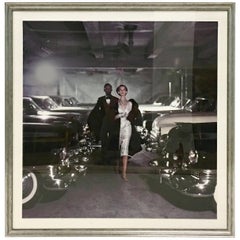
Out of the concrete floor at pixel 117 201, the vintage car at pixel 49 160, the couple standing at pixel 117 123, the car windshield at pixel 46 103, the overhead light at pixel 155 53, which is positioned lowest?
the concrete floor at pixel 117 201

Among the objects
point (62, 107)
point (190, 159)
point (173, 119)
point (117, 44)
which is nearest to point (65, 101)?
point (62, 107)

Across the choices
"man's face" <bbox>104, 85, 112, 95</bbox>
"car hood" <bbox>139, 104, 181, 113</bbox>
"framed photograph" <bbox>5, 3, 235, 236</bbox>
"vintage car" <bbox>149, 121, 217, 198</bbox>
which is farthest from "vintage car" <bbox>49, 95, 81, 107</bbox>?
"vintage car" <bbox>149, 121, 217, 198</bbox>

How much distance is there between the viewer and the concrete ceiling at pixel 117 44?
112cm

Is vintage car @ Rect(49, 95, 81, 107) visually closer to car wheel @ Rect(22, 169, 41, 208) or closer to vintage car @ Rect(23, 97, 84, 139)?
vintage car @ Rect(23, 97, 84, 139)

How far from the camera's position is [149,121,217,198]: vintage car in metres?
1.13

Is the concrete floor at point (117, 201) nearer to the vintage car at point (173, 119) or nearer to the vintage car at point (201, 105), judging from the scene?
the vintage car at point (173, 119)

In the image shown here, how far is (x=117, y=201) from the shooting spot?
1.13 metres

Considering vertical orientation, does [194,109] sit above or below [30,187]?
above

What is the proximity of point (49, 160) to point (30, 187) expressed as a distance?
0.12 m

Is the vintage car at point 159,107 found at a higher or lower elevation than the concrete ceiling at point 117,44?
lower

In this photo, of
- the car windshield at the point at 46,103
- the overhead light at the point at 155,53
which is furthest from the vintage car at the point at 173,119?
the car windshield at the point at 46,103

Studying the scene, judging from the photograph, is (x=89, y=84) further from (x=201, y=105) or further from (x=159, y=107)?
(x=201, y=105)

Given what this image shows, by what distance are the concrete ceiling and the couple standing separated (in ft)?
0.35

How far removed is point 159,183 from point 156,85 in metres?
0.34
